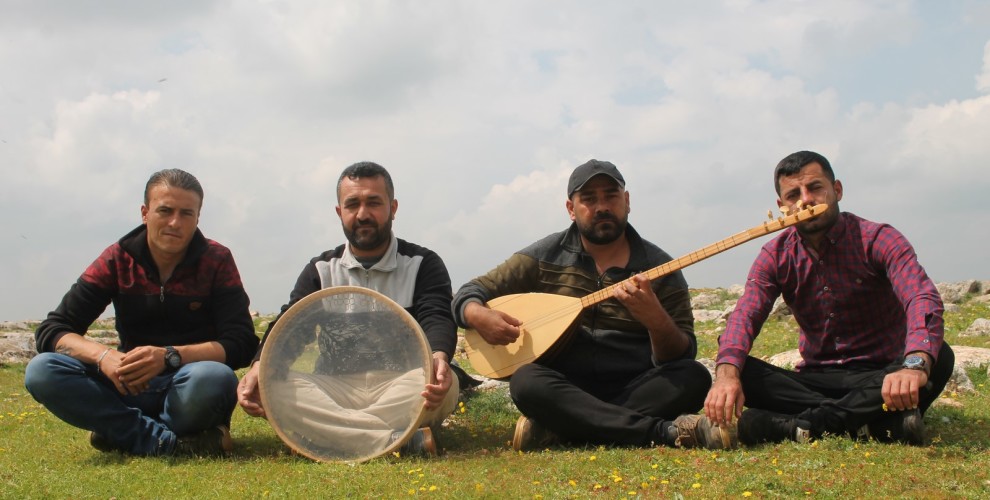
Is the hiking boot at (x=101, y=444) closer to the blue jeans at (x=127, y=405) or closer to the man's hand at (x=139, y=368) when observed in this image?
the blue jeans at (x=127, y=405)

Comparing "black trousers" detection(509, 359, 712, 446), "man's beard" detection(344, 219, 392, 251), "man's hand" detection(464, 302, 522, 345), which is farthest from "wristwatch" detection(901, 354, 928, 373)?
"man's beard" detection(344, 219, 392, 251)

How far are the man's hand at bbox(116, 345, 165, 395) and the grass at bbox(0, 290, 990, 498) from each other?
0.46 metres

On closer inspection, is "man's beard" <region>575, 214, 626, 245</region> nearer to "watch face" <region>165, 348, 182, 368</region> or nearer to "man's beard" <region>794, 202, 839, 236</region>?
"man's beard" <region>794, 202, 839, 236</region>

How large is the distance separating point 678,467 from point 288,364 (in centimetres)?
233

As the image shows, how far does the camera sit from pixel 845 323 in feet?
17.7

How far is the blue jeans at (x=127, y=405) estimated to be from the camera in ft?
17.4

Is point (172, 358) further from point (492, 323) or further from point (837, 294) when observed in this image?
point (837, 294)

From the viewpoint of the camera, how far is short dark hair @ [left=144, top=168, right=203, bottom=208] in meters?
5.71

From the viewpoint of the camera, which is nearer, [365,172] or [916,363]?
[916,363]

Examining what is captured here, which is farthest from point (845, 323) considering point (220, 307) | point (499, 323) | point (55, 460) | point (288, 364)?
point (55, 460)

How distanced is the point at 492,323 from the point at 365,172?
4.33 feet

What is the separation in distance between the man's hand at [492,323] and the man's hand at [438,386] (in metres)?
0.69

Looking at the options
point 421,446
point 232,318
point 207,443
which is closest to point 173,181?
point 232,318

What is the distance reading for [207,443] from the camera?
554cm
